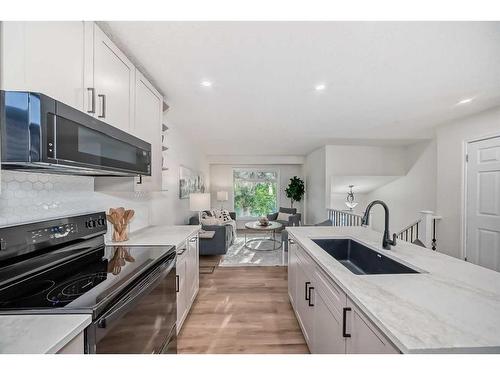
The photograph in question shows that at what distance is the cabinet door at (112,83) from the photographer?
1.30 meters

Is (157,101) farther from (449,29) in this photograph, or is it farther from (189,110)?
(449,29)

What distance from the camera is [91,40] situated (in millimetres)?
1248

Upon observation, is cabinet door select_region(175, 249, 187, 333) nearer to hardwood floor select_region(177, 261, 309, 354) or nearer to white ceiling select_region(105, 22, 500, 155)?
hardwood floor select_region(177, 261, 309, 354)

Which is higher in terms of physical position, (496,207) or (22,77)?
(22,77)

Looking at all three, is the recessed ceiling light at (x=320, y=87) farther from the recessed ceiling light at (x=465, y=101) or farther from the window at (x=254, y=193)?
the window at (x=254, y=193)

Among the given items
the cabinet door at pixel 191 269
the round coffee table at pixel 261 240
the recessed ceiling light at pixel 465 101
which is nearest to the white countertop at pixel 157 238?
the cabinet door at pixel 191 269

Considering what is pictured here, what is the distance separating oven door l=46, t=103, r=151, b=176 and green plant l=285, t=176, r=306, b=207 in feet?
19.0

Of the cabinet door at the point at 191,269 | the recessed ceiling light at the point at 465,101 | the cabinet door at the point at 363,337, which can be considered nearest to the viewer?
the cabinet door at the point at 363,337

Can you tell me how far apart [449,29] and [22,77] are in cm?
231

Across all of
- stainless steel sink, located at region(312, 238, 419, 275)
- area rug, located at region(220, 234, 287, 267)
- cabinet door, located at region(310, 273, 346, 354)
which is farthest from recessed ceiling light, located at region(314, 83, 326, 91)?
area rug, located at region(220, 234, 287, 267)

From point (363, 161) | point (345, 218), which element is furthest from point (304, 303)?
point (363, 161)

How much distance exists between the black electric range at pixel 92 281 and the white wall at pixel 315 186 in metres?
4.41

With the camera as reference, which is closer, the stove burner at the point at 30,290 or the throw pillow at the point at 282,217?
the stove burner at the point at 30,290
